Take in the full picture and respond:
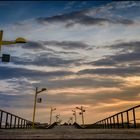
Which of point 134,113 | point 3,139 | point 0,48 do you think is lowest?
point 3,139

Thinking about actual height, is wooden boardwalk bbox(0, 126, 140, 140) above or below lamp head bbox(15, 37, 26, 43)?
below

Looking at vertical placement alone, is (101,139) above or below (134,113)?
below

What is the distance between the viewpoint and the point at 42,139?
757 centimetres

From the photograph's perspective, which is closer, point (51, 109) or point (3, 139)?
point (3, 139)

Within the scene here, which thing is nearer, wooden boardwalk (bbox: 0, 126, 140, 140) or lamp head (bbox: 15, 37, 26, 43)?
wooden boardwalk (bbox: 0, 126, 140, 140)

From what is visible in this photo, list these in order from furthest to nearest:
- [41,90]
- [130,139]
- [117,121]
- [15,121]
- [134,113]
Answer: [41,90]
[15,121]
[117,121]
[134,113]
[130,139]

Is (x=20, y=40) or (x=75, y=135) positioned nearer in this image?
(x=75, y=135)

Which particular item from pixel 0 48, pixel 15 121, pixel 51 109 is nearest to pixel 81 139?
pixel 0 48

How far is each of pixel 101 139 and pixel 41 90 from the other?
32624 millimetres

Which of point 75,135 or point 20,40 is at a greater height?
point 20,40

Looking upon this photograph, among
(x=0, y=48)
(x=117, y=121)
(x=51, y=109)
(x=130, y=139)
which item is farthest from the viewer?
(x=51, y=109)

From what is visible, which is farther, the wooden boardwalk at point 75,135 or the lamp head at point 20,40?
the lamp head at point 20,40

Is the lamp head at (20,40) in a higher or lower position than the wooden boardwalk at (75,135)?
higher

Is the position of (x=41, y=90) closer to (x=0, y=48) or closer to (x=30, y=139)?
(x=0, y=48)
